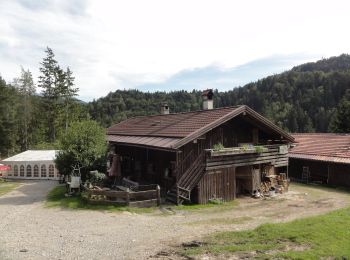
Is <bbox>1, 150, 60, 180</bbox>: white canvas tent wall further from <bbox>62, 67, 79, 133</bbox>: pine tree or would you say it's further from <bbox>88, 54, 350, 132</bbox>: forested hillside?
<bbox>88, 54, 350, 132</bbox>: forested hillside

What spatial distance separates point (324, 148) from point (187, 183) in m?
16.3

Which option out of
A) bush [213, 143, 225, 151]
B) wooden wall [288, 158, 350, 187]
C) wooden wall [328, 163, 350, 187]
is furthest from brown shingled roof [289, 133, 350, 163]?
bush [213, 143, 225, 151]

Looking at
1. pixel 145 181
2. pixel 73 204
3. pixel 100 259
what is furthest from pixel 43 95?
pixel 100 259

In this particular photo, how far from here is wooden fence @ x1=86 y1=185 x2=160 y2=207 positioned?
18078 millimetres

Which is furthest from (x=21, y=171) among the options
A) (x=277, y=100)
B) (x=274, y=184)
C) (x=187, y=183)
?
(x=277, y=100)

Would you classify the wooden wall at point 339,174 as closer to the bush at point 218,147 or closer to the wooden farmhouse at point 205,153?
the wooden farmhouse at point 205,153

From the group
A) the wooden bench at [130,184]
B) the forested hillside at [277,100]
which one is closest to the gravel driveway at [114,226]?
the wooden bench at [130,184]

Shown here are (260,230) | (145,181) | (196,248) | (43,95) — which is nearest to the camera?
(196,248)

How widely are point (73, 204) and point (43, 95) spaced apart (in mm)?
36515

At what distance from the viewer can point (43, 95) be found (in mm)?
51281

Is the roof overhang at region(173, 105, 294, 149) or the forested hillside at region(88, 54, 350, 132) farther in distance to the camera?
the forested hillside at region(88, 54, 350, 132)

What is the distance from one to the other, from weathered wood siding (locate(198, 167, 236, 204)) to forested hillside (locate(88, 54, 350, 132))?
78.6m

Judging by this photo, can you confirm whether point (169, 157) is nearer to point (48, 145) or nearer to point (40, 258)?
point (40, 258)

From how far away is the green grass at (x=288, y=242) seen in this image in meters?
10.4
